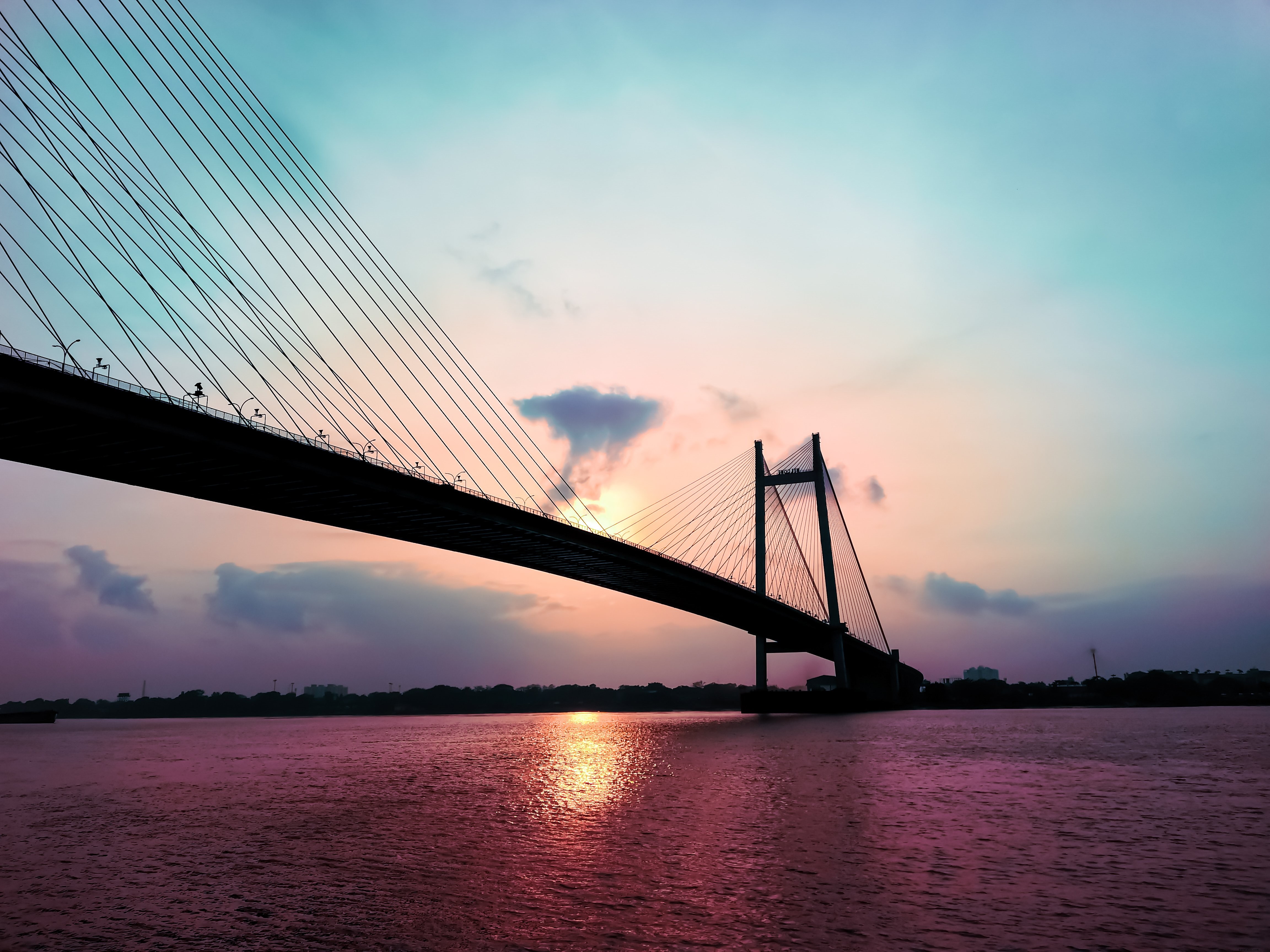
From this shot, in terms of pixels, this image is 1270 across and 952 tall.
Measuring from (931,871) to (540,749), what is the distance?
34.5 m

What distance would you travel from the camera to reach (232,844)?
1579 cm

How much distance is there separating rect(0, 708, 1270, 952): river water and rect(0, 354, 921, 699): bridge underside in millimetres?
11279

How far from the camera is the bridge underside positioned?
25.0 m

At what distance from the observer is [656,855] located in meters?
14.0

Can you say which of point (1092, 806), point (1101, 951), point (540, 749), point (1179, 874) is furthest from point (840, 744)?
point (1101, 951)

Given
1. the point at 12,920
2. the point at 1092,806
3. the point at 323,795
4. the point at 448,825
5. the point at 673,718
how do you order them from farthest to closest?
the point at 673,718 → the point at 323,795 → the point at 1092,806 → the point at 448,825 → the point at 12,920

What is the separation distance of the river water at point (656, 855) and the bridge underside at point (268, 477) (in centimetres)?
1128

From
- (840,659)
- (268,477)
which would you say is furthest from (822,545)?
(268,477)

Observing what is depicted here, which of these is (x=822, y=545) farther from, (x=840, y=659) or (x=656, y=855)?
(x=656, y=855)

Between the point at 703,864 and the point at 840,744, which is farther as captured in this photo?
the point at 840,744

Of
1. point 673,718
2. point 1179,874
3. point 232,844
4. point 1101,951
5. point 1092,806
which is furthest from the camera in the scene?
point 673,718

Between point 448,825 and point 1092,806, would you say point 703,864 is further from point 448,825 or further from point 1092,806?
point 1092,806

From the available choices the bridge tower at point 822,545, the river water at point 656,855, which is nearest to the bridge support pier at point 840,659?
the bridge tower at point 822,545

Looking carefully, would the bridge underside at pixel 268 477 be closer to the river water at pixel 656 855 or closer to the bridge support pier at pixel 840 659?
the river water at pixel 656 855
